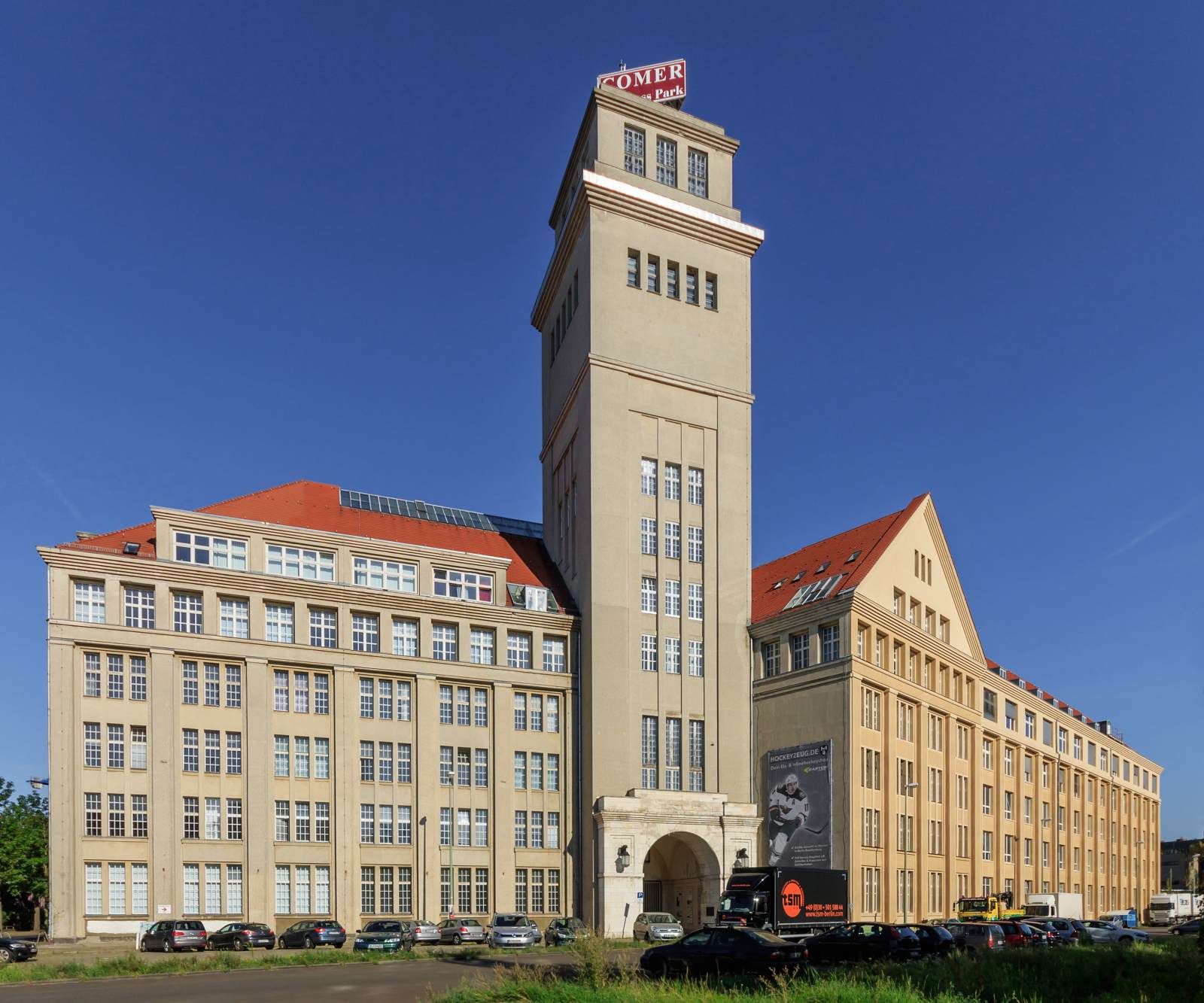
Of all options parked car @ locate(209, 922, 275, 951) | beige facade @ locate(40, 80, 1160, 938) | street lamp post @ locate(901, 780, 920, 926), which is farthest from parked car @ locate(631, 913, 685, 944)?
street lamp post @ locate(901, 780, 920, 926)

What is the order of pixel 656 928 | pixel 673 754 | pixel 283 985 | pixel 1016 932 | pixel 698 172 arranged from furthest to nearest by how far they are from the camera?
1. pixel 698 172
2. pixel 673 754
3. pixel 656 928
4. pixel 1016 932
5. pixel 283 985

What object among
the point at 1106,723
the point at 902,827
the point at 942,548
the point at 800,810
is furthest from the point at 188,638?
the point at 1106,723

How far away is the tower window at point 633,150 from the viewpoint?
69688mm

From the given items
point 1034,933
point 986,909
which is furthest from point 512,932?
point 986,909

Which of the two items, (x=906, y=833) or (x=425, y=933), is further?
(x=906, y=833)

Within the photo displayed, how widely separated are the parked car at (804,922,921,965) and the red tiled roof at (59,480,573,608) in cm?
3458

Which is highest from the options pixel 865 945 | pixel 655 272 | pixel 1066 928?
pixel 655 272

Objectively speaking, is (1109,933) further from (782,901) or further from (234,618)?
(234,618)

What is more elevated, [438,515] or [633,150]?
[633,150]

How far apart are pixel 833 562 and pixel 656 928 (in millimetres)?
26314

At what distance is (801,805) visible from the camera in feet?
205

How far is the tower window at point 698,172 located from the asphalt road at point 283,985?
158 ft

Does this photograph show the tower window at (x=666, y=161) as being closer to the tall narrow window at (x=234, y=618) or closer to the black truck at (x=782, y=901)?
the tall narrow window at (x=234, y=618)

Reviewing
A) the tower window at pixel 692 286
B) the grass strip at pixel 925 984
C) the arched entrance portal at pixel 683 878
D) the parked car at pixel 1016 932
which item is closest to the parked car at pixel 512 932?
the arched entrance portal at pixel 683 878
